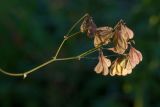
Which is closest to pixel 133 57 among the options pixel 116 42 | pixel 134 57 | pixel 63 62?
pixel 134 57

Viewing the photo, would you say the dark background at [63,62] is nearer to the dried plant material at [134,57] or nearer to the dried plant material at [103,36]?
the dried plant material at [134,57]

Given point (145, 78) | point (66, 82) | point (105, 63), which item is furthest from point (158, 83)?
point (105, 63)

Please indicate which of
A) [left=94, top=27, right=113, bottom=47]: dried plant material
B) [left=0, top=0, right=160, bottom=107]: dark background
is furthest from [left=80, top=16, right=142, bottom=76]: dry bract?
[left=0, top=0, right=160, bottom=107]: dark background

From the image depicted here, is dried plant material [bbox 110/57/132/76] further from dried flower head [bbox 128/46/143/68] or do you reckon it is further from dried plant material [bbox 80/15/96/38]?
dried plant material [bbox 80/15/96/38]

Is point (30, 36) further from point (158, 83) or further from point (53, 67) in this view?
point (158, 83)

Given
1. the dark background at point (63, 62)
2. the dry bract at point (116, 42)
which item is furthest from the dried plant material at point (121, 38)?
the dark background at point (63, 62)

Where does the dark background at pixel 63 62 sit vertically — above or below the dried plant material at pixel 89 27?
above
